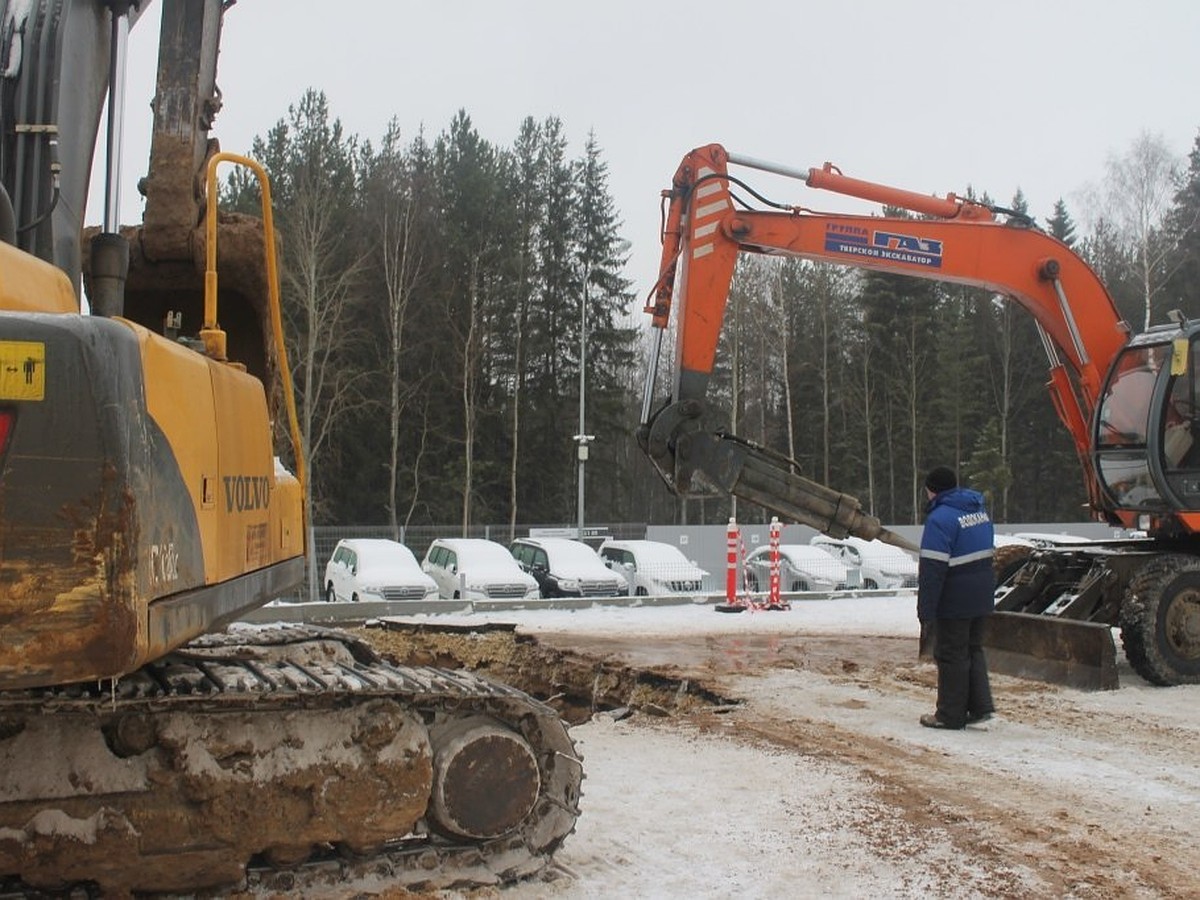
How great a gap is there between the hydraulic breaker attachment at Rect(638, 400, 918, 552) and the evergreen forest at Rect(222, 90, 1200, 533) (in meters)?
20.2

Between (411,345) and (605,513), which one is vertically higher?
(411,345)

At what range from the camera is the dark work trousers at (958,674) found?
294 inches

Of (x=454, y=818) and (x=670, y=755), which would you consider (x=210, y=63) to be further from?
(x=670, y=755)

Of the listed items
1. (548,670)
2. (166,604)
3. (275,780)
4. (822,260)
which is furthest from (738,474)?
(166,604)

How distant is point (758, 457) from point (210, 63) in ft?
20.3

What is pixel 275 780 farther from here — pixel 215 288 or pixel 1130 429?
pixel 1130 429

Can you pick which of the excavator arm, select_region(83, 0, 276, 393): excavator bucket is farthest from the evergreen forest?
select_region(83, 0, 276, 393): excavator bucket

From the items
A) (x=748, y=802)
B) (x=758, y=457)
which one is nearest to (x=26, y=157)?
(x=748, y=802)

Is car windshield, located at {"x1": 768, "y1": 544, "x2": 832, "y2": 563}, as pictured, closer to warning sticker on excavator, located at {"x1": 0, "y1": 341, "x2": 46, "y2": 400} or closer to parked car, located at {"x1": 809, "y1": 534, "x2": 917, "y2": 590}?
parked car, located at {"x1": 809, "y1": 534, "x2": 917, "y2": 590}

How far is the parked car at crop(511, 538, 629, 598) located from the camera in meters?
17.6

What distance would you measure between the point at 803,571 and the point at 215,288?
58.0 feet

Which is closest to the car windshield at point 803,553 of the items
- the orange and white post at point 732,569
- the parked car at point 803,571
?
the parked car at point 803,571

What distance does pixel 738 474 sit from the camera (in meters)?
9.55

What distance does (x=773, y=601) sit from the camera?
1578cm
